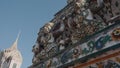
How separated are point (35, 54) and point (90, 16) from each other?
194cm

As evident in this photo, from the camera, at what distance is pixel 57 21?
532 centimetres

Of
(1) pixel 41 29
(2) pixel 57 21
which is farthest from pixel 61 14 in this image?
(1) pixel 41 29

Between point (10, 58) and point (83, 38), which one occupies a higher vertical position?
point (10, 58)

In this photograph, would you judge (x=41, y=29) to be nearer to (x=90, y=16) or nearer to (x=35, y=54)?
(x=35, y=54)

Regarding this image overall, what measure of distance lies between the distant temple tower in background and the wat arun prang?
32.3m

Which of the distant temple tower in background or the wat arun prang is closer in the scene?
the wat arun prang

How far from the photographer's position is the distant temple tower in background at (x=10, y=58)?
Answer: 120 feet

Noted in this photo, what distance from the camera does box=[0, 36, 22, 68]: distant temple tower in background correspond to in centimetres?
3672

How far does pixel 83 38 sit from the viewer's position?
369cm

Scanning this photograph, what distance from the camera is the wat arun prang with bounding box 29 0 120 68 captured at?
10.3ft

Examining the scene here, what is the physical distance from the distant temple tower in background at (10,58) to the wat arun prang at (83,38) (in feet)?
106

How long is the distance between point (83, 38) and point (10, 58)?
3483 centimetres

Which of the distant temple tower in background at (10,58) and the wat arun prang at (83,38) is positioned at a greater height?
the distant temple tower in background at (10,58)

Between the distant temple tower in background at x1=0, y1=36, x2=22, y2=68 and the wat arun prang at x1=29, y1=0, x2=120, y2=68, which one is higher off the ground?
the distant temple tower in background at x1=0, y1=36, x2=22, y2=68
